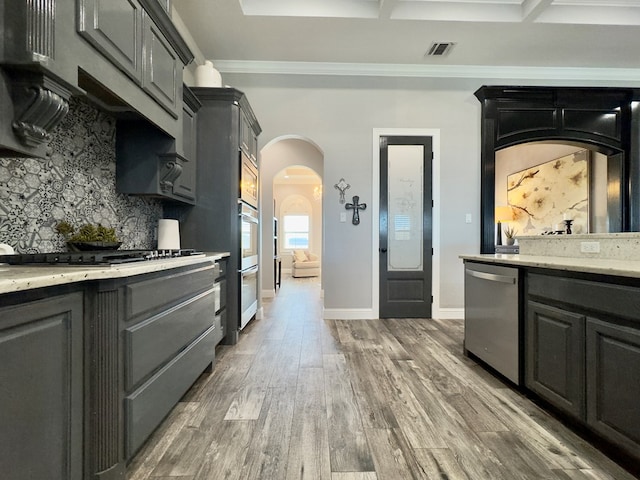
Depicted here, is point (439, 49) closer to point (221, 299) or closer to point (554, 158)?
point (554, 158)

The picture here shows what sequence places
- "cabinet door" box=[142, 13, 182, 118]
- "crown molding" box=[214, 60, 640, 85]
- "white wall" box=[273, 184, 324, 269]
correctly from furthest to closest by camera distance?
1. "white wall" box=[273, 184, 324, 269]
2. "crown molding" box=[214, 60, 640, 85]
3. "cabinet door" box=[142, 13, 182, 118]

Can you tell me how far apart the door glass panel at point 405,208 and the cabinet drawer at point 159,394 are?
2.76 metres

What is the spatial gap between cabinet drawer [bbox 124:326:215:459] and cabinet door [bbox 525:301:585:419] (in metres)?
2.01

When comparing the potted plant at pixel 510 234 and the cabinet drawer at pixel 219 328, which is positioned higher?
the potted plant at pixel 510 234

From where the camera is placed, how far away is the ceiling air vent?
12.0ft

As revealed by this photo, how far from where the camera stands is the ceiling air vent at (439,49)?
3.66 metres

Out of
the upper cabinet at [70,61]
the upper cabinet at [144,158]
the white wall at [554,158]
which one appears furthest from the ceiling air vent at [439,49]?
the upper cabinet at [144,158]

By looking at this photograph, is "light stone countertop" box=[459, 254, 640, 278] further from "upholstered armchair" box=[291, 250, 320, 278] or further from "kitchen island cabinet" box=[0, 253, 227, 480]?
"upholstered armchair" box=[291, 250, 320, 278]

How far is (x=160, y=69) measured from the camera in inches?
77.1

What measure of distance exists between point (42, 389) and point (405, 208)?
3.88 metres

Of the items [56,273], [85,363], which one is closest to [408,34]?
[56,273]

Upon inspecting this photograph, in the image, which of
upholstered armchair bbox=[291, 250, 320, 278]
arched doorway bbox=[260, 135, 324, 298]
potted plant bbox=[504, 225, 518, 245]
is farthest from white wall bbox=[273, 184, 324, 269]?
potted plant bbox=[504, 225, 518, 245]

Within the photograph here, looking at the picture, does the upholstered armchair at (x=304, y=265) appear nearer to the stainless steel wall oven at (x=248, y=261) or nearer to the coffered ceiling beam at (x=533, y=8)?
the stainless steel wall oven at (x=248, y=261)

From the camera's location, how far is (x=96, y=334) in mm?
1188
